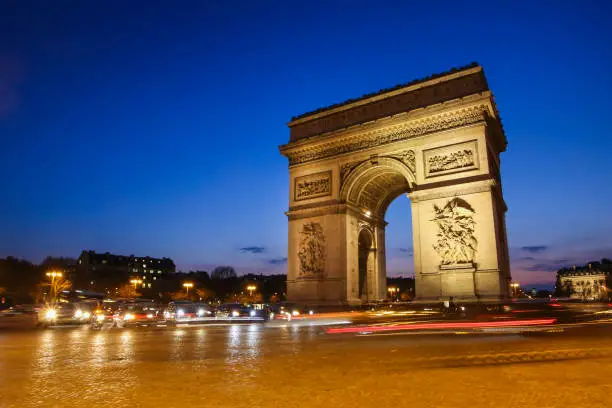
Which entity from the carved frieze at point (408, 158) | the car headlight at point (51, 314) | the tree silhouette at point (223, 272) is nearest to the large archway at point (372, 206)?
the carved frieze at point (408, 158)

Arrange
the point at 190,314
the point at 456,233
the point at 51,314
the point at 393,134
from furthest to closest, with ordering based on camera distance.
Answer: the point at 393,134 → the point at 456,233 → the point at 190,314 → the point at 51,314

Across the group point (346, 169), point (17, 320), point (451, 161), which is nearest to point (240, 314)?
point (346, 169)

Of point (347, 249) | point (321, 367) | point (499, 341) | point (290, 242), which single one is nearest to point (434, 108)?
point (347, 249)

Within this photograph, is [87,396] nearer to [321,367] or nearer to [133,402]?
[133,402]

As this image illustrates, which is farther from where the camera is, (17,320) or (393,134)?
(17,320)

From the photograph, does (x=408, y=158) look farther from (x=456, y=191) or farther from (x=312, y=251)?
(x=312, y=251)

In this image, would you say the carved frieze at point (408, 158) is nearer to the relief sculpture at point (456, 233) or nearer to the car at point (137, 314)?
the relief sculpture at point (456, 233)

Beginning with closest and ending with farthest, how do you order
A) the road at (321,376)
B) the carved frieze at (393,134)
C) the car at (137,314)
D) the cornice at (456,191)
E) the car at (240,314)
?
the road at (321,376)
the car at (240,314)
the cornice at (456,191)
the carved frieze at (393,134)
the car at (137,314)
